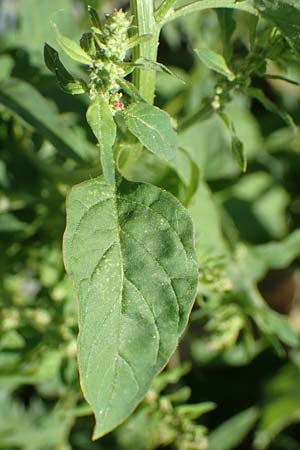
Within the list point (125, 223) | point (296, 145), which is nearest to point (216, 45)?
point (296, 145)

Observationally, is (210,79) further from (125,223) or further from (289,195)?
(125,223)

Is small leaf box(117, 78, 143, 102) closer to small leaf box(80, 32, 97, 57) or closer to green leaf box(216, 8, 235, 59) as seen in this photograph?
small leaf box(80, 32, 97, 57)

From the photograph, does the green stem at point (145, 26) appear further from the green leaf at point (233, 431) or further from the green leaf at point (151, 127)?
the green leaf at point (233, 431)

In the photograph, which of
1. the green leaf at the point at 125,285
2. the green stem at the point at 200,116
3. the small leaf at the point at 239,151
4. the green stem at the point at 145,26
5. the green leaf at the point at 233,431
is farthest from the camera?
the green leaf at the point at 233,431

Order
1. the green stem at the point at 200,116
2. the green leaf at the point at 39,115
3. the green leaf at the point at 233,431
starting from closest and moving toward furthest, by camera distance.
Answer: the green stem at the point at 200,116 < the green leaf at the point at 39,115 < the green leaf at the point at 233,431

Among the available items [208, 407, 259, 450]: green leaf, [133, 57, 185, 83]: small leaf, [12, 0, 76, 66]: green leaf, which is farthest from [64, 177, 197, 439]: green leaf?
[208, 407, 259, 450]: green leaf

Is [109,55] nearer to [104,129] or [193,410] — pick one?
[104,129]

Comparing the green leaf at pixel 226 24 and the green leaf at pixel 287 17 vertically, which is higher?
the green leaf at pixel 287 17

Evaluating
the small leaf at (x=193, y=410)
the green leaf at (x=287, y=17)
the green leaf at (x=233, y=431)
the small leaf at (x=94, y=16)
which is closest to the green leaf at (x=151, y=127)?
the small leaf at (x=94, y=16)
